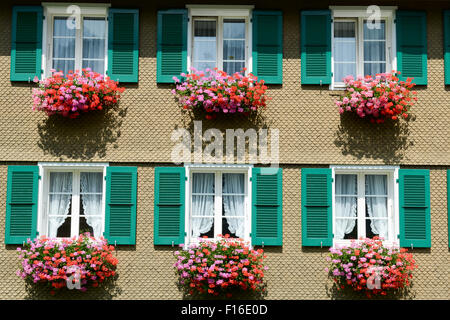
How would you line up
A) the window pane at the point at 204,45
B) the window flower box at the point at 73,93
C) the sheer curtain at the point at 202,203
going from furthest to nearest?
the window pane at the point at 204,45 < the sheer curtain at the point at 202,203 < the window flower box at the point at 73,93

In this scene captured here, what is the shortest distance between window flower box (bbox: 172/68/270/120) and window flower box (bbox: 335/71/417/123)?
135 cm

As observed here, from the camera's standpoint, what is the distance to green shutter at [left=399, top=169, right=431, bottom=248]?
35.6 feet

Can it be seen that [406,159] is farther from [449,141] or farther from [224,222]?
[224,222]

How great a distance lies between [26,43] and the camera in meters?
11.1

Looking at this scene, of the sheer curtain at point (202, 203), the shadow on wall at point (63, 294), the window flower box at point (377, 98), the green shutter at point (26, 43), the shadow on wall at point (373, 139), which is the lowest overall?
the shadow on wall at point (63, 294)

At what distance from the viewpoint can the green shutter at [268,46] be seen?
36.6 feet

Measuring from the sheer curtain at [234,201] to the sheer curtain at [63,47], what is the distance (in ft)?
10.6

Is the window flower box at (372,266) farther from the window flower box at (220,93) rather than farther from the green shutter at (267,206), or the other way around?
the window flower box at (220,93)

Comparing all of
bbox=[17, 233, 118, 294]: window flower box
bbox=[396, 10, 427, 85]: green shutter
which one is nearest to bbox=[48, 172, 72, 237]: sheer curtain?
bbox=[17, 233, 118, 294]: window flower box

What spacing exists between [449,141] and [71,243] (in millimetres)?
6272

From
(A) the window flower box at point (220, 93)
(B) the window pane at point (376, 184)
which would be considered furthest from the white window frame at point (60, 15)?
(B) the window pane at point (376, 184)

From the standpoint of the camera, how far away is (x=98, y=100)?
10734 mm

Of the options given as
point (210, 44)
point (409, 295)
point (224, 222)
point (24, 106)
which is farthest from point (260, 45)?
point (409, 295)

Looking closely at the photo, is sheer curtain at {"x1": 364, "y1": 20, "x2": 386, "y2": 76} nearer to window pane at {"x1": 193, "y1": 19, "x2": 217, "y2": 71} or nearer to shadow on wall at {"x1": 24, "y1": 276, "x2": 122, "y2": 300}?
window pane at {"x1": 193, "y1": 19, "x2": 217, "y2": 71}
